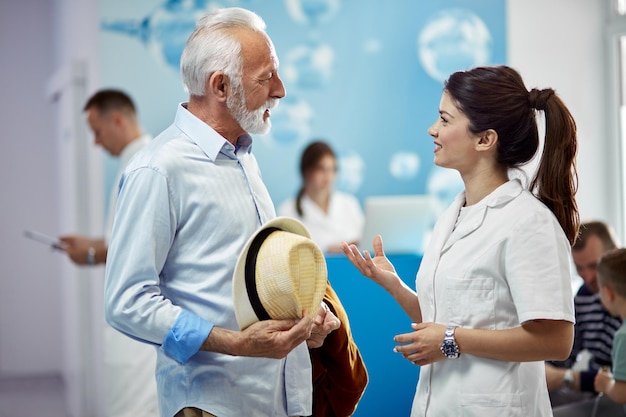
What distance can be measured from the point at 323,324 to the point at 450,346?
0.29 metres

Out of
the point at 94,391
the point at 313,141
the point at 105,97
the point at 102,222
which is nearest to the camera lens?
the point at 105,97

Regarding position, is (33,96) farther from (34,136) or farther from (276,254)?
(276,254)

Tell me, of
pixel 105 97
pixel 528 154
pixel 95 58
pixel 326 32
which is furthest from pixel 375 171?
pixel 528 154

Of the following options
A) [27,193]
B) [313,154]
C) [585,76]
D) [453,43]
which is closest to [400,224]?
[313,154]

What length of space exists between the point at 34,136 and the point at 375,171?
126 inches

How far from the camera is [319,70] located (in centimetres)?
650

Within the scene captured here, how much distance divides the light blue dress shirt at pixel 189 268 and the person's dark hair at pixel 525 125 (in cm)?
55

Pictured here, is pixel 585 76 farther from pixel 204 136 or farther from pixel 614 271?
pixel 204 136

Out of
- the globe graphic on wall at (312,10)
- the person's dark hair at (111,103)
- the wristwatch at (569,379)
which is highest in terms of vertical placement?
the globe graphic on wall at (312,10)

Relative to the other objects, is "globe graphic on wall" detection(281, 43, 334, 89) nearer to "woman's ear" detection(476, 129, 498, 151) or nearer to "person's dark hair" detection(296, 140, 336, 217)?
"person's dark hair" detection(296, 140, 336, 217)

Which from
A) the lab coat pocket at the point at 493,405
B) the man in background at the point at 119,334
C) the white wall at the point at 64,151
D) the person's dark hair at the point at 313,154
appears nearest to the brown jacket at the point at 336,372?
the lab coat pocket at the point at 493,405

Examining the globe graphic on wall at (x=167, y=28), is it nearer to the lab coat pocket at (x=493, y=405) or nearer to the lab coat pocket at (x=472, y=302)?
the lab coat pocket at (x=472, y=302)

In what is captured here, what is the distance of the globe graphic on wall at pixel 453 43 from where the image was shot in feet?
21.2

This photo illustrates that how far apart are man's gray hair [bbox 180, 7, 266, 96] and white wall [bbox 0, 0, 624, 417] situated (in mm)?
3327
